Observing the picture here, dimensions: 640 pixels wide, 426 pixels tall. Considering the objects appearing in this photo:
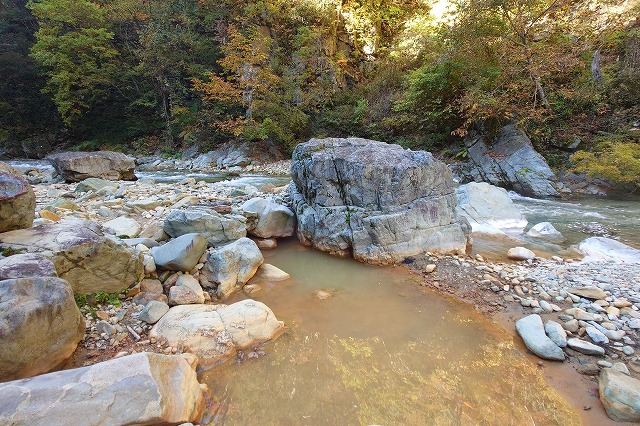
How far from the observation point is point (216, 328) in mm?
2971

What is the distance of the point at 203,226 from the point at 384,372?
3.43 m

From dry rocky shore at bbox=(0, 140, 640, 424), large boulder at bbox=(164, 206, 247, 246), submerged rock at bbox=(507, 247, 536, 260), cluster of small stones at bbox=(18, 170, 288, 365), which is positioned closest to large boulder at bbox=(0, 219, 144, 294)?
dry rocky shore at bbox=(0, 140, 640, 424)

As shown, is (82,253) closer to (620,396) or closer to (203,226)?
(203,226)

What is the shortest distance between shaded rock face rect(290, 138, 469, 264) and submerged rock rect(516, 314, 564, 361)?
191 cm

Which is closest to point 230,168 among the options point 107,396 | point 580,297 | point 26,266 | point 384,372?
point 26,266

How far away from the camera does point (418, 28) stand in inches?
571

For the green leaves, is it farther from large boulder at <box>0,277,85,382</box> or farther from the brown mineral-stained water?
the brown mineral-stained water

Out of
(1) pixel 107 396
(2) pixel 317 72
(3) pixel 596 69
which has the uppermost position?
(2) pixel 317 72

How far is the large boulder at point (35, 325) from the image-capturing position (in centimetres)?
205

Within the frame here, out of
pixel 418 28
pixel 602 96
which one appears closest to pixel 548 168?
pixel 602 96

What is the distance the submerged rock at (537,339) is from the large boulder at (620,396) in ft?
1.20

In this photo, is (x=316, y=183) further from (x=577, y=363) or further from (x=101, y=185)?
(x=101, y=185)

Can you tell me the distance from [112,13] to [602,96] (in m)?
25.5

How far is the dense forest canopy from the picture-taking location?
965 cm
